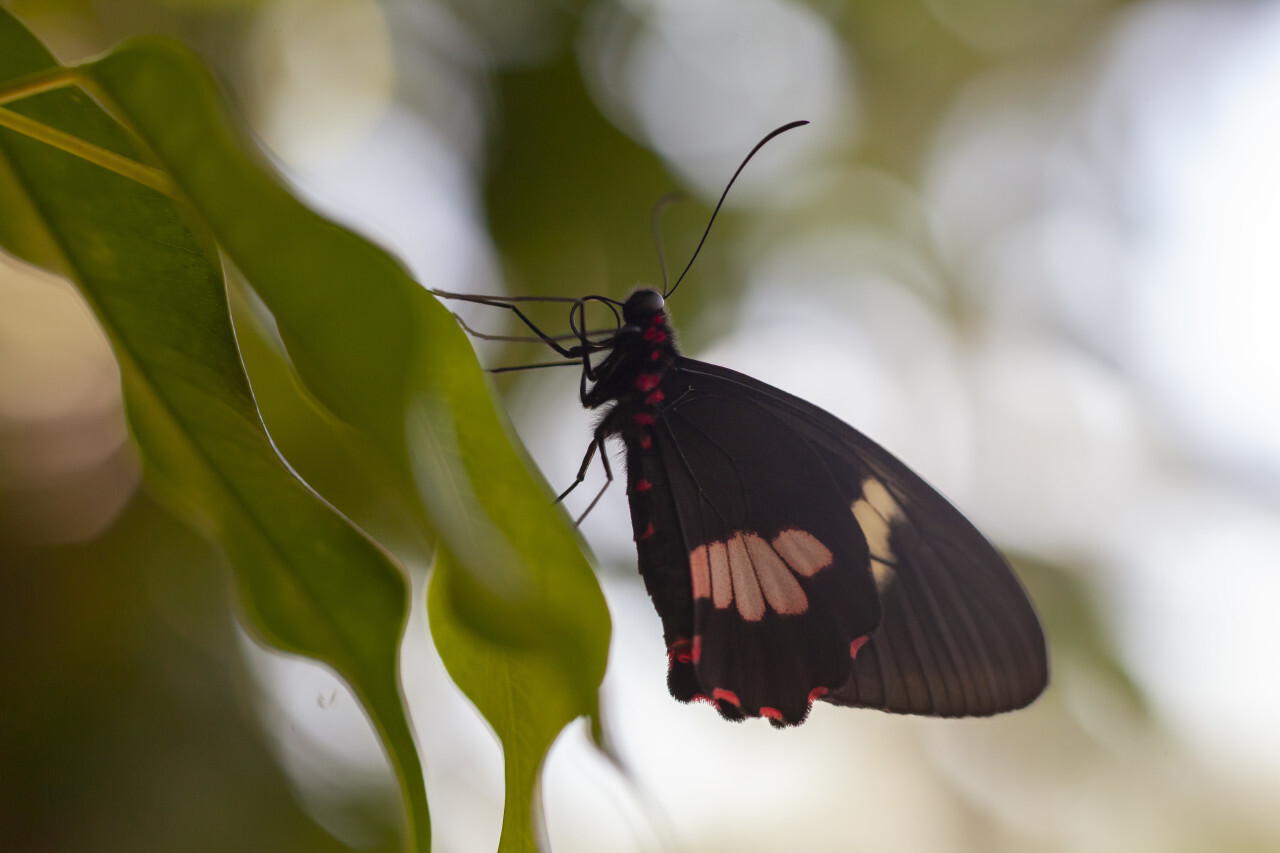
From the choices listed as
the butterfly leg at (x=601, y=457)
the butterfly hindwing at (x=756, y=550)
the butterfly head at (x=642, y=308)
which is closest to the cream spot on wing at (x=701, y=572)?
the butterfly hindwing at (x=756, y=550)

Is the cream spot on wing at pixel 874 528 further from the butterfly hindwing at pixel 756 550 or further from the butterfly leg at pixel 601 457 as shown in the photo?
the butterfly leg at pixel 601 457

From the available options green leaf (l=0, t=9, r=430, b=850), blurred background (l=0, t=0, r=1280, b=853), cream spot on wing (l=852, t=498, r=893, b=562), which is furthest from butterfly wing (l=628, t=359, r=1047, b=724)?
green leaf (l=0, t=9, r=430, b=850)

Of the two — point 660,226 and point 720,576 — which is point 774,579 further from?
point 660,226

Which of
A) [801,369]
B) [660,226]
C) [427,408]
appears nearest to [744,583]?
[801,369]

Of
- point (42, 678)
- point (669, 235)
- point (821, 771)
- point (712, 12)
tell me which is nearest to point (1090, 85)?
point (712, 12)

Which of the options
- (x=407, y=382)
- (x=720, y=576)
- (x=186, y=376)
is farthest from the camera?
(x=720, y=576)

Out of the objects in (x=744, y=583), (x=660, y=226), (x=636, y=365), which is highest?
(x=660, y=226)
